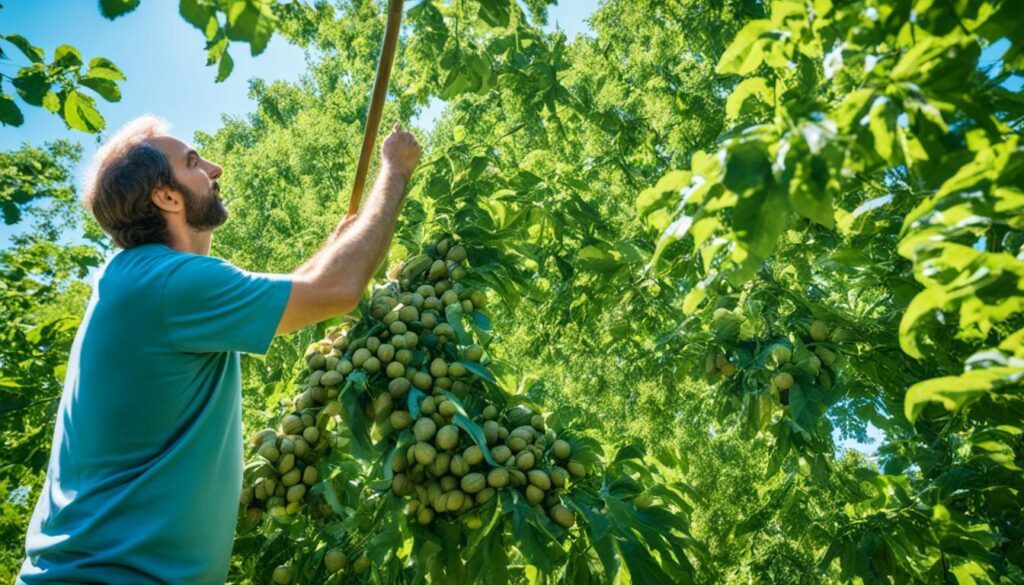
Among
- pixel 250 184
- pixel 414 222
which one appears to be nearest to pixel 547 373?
pixel 414 222

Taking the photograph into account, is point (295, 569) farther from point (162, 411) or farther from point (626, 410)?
point (626, 410)

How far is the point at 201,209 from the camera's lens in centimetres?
239

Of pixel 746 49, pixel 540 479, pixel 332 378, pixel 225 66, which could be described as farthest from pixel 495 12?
pixel 540 479

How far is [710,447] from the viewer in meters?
5.98

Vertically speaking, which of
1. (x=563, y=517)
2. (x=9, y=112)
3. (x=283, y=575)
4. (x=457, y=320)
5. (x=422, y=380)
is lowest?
(x=283, y=575)

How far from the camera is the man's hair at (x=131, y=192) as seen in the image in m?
2.26

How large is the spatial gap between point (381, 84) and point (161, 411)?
1.06m

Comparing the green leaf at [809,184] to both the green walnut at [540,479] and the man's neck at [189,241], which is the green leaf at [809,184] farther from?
the man's neck at [189,241]

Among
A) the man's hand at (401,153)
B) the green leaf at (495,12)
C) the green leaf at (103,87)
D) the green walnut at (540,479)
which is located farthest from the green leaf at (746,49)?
the green leaf at (103,87)

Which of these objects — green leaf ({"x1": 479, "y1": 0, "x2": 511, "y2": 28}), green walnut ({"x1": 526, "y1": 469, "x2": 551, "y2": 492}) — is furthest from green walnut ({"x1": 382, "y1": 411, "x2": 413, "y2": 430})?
green leaf ({"x1": 479, "y1": 0, "x2": 511, "y2": 28})

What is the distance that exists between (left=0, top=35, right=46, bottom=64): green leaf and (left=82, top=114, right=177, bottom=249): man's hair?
670 mm

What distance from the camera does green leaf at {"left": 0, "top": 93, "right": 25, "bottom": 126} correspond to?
273 cm

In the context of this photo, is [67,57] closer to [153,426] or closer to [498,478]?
[153,426]

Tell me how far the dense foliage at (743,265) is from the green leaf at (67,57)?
45.9 inches
